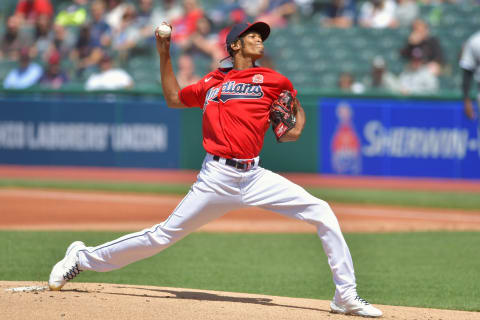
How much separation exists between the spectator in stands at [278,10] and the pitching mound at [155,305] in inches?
499

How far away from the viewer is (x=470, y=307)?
20.4ft

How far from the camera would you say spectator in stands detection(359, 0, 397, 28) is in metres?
17.3

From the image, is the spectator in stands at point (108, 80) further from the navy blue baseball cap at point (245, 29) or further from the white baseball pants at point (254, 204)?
the white baseball pants at point (254, 204)

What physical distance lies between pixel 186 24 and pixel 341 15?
320 centimetres

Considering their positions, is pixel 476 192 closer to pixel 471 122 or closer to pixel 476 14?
pixel 471 122

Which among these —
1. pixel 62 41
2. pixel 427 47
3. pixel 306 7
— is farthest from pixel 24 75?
pixel 427 47

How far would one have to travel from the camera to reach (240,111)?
5.48m

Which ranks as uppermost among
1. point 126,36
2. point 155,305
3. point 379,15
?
point 379,15

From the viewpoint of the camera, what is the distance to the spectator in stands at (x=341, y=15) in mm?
17844

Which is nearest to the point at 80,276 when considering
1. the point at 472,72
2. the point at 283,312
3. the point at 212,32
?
the point at 283,312

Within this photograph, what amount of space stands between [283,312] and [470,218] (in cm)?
664

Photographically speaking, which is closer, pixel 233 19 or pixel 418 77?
pixel 418 77

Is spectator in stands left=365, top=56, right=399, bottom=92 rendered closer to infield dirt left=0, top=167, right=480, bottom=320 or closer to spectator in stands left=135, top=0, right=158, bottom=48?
infield dirt left=0, top=167, right=480, bottom=320

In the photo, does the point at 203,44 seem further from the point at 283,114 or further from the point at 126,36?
the point at 283,114
